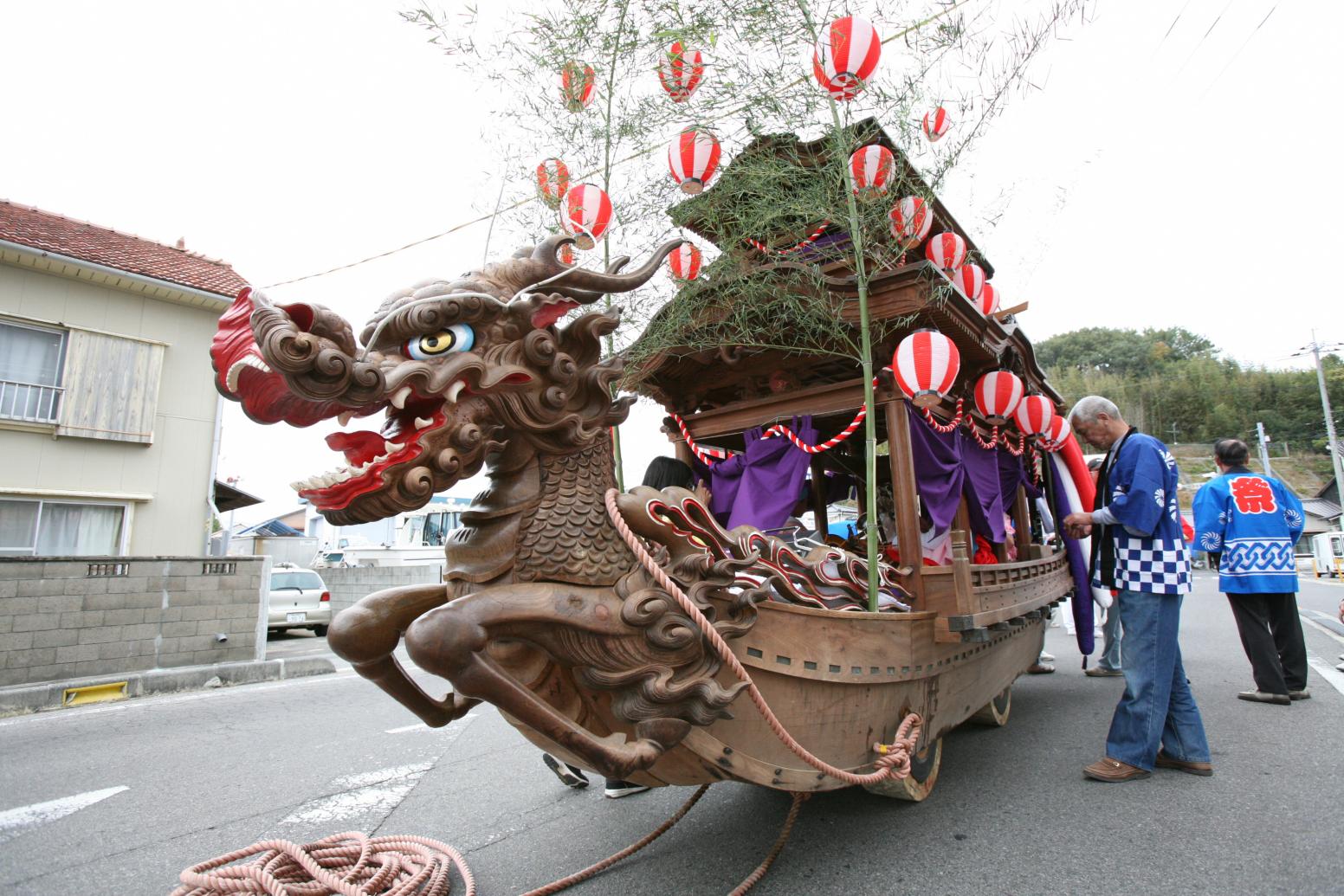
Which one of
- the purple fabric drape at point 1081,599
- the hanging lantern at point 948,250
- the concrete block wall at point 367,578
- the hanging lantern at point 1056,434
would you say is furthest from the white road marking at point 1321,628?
the concrete block wall at point 367,578

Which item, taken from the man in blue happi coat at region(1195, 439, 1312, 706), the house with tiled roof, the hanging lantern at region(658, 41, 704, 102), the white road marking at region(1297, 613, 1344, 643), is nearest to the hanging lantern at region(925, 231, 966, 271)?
the hanging lantern at region(658, 41, 704, 102)

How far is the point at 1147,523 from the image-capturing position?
3.35 m

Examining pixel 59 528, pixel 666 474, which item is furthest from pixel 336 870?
pixel 59 528

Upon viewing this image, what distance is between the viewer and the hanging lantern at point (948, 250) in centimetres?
423


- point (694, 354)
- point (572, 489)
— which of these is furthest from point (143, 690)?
point (572, 489)

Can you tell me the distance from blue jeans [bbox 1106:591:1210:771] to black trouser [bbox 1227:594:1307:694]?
193 centimetres

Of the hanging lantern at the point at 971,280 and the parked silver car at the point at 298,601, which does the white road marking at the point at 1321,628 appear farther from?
the parked silver car at the point at 298,601

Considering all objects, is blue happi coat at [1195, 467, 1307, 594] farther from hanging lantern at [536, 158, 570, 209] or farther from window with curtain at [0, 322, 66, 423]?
window with curtain at [0, 322, 66, 423]

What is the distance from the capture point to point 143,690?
6.90m

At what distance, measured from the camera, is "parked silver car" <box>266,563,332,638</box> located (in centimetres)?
1162

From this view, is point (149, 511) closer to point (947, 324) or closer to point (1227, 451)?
point (947, 324)

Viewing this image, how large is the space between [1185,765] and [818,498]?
125 inches

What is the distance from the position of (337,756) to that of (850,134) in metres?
4.64

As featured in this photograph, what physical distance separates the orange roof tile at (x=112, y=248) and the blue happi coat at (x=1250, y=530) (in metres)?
11.3
